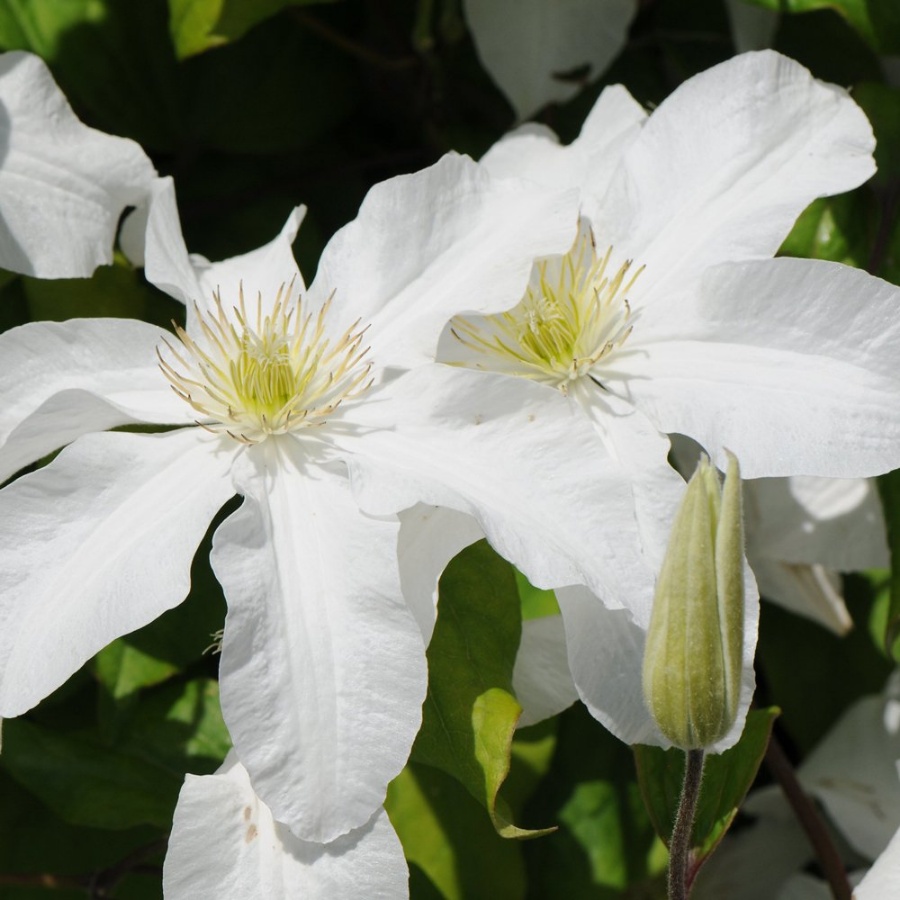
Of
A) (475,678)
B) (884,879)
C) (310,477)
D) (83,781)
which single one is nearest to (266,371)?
(310,477)

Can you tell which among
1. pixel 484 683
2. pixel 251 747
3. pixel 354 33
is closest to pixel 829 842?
pixel 484 683

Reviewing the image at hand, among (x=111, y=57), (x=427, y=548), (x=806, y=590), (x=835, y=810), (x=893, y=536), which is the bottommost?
(x=835, y=810)

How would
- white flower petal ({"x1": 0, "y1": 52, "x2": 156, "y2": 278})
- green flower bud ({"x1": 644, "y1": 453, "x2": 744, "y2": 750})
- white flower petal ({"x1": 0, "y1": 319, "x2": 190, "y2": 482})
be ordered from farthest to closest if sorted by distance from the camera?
1. white flower petal ({"x1": 0, "y1": 52, "x2": 156, "y2": 278})
2. white flower petal ({"x1": 0, "y1": 319, "x2": 190, "y2": 482})
3. green flower bud ({"x1": 644, "y1": 453, "x2": 744, "y2": 750})

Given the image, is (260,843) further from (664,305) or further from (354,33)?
(354,33)

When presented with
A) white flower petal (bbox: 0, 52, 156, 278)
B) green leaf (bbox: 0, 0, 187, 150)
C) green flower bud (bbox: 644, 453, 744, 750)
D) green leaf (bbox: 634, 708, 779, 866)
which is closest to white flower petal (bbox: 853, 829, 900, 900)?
green leaf (bbox: 634, 708, 779, 866)

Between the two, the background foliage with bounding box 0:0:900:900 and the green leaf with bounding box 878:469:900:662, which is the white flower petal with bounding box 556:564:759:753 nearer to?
the background foliage with bounding box 0:0:900:900

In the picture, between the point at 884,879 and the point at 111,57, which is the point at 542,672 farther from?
the point at 111,57
